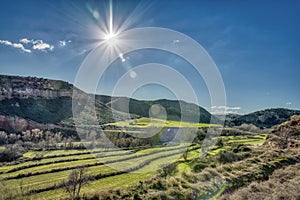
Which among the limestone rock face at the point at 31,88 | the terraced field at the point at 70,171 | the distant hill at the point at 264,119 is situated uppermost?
the limestone rock face at the point at 31,88

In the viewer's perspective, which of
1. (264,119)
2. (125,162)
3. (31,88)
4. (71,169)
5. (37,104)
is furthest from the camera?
(264,119)

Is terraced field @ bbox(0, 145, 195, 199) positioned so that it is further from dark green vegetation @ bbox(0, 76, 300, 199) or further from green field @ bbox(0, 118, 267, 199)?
dark green vegetation @ bbox(0, 76, 300, 199)

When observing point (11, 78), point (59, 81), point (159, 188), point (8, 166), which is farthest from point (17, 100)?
point (159, 188)

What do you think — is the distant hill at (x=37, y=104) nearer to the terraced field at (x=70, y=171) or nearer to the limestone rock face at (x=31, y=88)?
the limestone rock face at (x=31, y=88)

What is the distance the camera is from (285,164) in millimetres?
29875

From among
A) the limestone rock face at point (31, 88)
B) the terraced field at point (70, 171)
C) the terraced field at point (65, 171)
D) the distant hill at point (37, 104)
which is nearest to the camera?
the terraced field at point (70, 171)

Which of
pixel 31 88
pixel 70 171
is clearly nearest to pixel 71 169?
pixel 70 171

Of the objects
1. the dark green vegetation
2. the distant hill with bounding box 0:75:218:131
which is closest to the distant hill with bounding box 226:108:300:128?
the dark green vegetation

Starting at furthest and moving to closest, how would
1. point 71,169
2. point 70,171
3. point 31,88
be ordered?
point 31,88 → point 71,169 → point 70,171

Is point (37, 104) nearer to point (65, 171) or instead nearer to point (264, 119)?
point (65, 171)

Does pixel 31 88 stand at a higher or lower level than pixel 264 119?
higher

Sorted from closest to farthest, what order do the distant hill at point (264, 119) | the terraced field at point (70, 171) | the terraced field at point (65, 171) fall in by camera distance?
the terraced field at point (70, 171) → the terraced field at point (65, 171) → the distant hill at point (264, 119)

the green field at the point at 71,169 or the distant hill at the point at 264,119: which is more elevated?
the distant hill at the point at 264,119

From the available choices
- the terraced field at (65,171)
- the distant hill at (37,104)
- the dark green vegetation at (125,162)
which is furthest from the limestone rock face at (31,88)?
the terraced field at (65,171)
